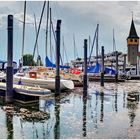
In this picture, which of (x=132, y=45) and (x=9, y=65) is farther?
(x=132, y=45)

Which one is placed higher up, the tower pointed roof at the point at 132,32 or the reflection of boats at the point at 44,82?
the tower pointed roof at the point at 132,32

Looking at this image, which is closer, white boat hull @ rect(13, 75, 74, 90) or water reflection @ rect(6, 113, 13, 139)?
water reflection @ rect(6, 113, 13, 139)

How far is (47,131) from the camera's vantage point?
1686 centimetres

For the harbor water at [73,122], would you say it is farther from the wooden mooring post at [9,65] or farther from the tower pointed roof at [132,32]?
the tower pointed roof at [132,32]

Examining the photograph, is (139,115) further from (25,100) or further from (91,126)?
(25,100)

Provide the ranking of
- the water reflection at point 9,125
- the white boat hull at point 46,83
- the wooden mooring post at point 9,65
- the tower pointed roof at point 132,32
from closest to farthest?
the water reflection at point 9,125 < the wooden mooring post at point 9,65 < the white boat hull at point 46,83 < the tower pointed roof at point 132,32

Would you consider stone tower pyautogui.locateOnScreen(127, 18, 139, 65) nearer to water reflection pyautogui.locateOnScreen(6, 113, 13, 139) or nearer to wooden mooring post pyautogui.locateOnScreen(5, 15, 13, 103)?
wooden mooring post pyautogui.locateOnScreen(5, 15, 13, 103)

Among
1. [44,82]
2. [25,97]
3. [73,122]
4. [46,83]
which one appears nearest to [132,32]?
[44,82]

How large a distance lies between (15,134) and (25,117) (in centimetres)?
423

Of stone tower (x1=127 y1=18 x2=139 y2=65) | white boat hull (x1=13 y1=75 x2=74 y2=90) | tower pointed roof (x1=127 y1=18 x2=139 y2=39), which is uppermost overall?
tower pointed roof (x1=127 y1=18 x2=139 y2=39)

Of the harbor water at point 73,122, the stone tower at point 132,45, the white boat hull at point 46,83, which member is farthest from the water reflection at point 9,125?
the stone tower at point 132,45

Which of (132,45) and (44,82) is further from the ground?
(132,45)

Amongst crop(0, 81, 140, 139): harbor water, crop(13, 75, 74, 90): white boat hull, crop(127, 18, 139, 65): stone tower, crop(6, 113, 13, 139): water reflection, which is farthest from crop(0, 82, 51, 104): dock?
crop(127, 18, 139, 65): stone tower

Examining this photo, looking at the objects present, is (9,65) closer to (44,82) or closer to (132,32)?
(44,82)
